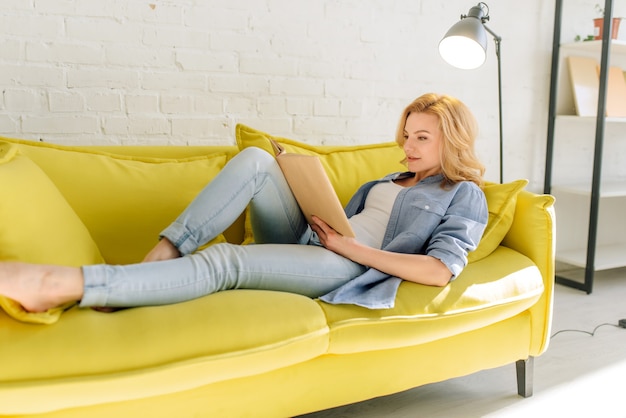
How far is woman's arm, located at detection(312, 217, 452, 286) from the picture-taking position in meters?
1.68

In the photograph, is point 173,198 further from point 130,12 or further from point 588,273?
point 588,273

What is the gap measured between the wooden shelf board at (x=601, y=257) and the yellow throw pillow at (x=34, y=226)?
248 centimetres

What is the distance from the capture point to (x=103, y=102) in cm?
235

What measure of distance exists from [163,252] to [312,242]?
519mm

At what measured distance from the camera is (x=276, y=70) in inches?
104

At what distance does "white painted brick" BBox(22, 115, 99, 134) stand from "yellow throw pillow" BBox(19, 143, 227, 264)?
0.39 meters

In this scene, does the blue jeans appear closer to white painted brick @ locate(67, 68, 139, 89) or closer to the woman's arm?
the woman's arm

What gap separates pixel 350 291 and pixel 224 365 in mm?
409

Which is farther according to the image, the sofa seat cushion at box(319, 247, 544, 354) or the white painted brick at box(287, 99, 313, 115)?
the white painted brick at box(287, 99, 313, 115)

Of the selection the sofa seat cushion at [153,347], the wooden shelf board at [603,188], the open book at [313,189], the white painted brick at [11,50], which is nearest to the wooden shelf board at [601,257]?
the wooden shelf board at [603,188]

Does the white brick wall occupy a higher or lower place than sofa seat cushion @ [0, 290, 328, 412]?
higher

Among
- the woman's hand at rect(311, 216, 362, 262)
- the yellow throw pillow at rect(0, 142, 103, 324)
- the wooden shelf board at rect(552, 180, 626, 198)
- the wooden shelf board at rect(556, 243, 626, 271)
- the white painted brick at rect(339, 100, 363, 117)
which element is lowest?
the wooden shelf board at rect(556, 243, 626, 271)

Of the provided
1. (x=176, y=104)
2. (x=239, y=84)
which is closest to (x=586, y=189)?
(x=239, y=84)

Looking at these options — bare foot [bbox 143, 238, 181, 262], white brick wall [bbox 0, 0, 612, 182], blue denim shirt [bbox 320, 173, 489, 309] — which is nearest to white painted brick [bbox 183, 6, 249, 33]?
white brick wall [bbox 0, 0, 612, 182]
